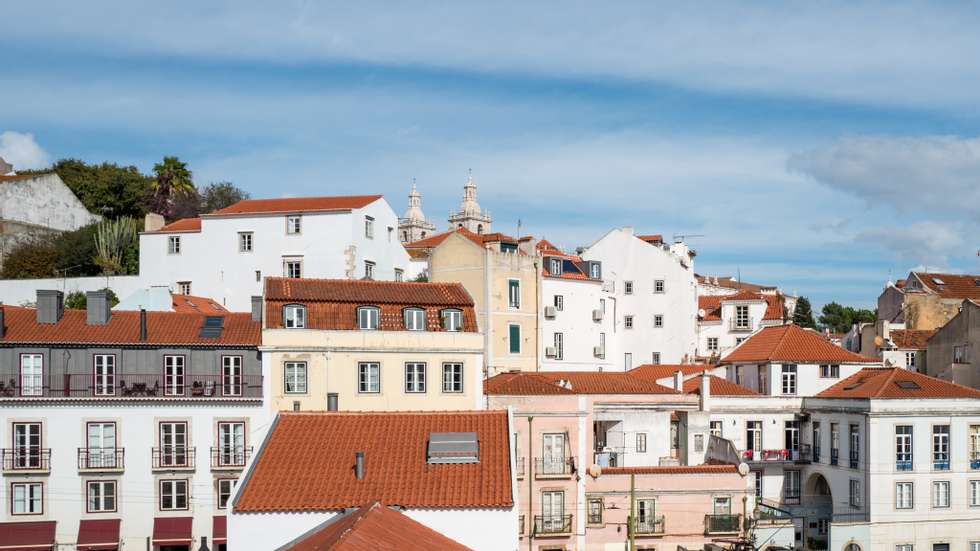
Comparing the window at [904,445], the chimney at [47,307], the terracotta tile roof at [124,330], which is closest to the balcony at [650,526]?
the window at [904,445]

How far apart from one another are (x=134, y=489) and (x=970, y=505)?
40578mm

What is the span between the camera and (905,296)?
82312 mm

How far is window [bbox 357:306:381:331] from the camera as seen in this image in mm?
46188

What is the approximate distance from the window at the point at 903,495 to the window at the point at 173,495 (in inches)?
1351

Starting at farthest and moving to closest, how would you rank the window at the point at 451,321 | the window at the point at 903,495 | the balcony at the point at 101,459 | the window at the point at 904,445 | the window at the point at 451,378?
the window at the point at 904,445 → the window at the point at 903,495 → the window at the point at 451,321 → the window at the point at 451,378 → the balcony at the point at 101,459

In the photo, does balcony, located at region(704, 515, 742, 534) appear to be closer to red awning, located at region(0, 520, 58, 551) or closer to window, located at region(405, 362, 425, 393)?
window, located at region(405, 362, 425, 393)

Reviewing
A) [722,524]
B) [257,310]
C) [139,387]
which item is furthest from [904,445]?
[139,387]

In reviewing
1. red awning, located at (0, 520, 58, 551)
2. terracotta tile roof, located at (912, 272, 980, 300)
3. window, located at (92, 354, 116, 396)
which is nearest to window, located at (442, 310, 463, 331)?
window, located at (92, 354, 116, 396)

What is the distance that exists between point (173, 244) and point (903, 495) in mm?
45985

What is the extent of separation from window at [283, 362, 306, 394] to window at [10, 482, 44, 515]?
10.4 m

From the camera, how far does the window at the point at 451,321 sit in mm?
47250

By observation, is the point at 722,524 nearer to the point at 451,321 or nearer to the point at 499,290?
the point at 451,321

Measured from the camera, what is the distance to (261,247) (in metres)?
66.7

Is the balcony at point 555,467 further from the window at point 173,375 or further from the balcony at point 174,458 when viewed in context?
the window at point 173,375
